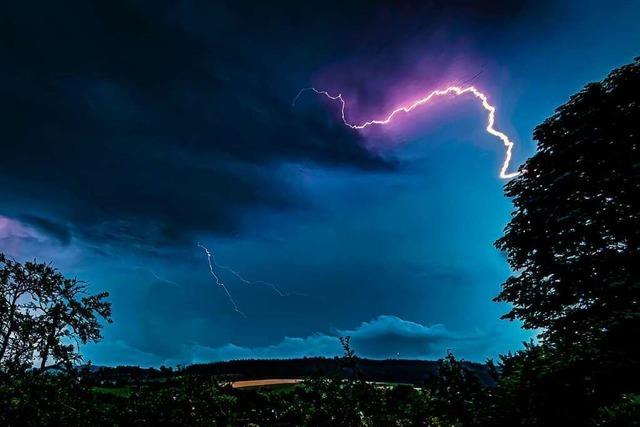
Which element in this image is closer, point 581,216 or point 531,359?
point 531,359

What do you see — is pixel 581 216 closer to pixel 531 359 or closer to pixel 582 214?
pixel 582 214

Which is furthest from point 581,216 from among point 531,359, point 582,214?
point 531,359

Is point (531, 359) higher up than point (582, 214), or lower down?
lower down

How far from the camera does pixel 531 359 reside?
809cm

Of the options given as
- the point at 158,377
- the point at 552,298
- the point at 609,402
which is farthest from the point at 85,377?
the point at 552,298

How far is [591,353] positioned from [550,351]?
41.7 inches

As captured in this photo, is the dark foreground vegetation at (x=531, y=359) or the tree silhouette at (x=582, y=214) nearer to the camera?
the dark foreground vegetation at (x=531, y=359)

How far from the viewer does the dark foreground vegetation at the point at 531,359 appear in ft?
23.1

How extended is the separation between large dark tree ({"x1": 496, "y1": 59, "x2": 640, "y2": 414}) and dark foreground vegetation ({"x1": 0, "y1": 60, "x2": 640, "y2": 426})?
0.18ft

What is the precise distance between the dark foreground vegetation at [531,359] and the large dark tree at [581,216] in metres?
0.06

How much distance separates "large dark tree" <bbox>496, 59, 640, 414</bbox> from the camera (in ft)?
49.8

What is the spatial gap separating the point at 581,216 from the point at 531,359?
11.6m

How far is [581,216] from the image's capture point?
16438 mm

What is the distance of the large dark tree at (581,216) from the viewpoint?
49.8ft
